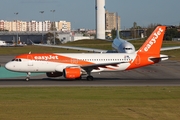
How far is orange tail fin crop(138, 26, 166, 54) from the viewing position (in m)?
48.8

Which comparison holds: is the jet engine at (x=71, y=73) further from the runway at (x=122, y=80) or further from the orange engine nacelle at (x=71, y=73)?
the runway at (x=122, y=80)

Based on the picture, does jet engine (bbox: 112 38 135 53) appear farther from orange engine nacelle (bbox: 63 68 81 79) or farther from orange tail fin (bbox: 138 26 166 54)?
orange engine nacelle (bbox: 63 68 81 79)

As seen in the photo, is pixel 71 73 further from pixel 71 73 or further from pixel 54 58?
pixel 54 58

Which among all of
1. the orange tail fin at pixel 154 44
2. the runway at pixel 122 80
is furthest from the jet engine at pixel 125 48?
the orange tail fin at pixel 154 44

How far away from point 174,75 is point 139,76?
12.5 ft

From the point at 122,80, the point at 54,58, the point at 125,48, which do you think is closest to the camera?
the point at 54,58

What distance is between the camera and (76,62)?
46.8 metres

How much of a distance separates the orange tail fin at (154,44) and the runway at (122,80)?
274 cm

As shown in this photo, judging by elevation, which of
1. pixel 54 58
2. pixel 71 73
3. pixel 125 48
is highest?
pixel 125 48
